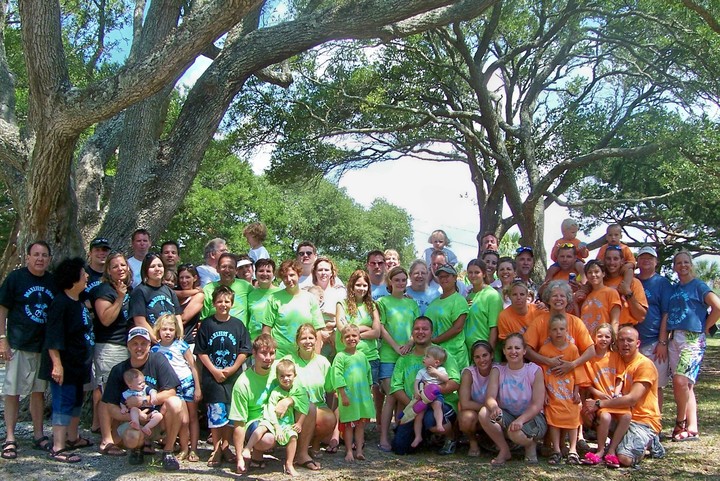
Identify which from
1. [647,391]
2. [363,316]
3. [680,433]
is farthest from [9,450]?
→ [680,433]

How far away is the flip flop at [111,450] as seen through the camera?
589 centimetres

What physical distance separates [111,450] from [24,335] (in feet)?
4.07

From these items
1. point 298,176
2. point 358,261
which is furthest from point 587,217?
point 358,261

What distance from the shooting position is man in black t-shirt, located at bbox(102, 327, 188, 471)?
5.69 metres

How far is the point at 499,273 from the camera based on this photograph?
6.97 metres

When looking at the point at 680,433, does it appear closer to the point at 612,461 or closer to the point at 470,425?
the point at 612,461

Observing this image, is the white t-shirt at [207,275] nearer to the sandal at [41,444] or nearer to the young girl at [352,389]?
the young girl at [352,389]

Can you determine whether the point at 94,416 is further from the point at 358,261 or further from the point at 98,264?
the point at 358,261

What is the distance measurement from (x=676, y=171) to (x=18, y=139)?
485 inches

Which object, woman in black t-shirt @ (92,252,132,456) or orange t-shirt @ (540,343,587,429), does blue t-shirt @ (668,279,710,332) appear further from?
woman in black t-shirt @ (92,252,132,456)

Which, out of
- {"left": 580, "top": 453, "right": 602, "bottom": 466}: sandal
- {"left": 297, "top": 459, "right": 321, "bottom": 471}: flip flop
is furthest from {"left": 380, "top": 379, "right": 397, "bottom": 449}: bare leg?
{"left": 580, "top": 453, "right": 602, "bottom": 466}: sandal

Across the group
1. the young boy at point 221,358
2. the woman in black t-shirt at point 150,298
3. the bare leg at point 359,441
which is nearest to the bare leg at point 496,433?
the bare leg at point 359,441

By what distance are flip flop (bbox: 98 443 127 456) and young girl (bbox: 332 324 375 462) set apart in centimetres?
193

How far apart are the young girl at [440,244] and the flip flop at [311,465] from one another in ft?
9.84
